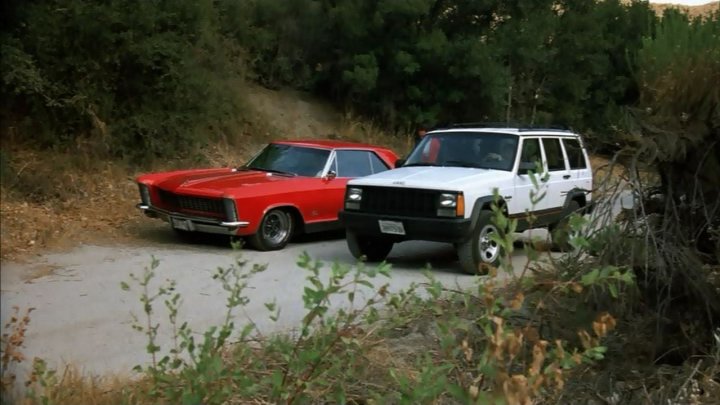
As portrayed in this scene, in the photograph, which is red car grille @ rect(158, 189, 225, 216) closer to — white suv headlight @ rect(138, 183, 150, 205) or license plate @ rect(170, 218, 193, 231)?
license plate @ rect(170, 218, 193, 231)

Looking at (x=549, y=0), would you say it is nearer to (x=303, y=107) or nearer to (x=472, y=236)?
(x=303, y=107)

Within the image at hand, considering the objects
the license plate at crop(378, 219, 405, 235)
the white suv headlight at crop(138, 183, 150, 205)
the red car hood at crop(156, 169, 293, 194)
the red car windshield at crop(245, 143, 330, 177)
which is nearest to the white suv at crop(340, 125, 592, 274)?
the license plate at crop(378, 219, 405, 235)

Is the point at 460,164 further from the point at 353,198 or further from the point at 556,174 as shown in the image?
the point at 556,174

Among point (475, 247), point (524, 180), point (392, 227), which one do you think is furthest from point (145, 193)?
point (524, 180)

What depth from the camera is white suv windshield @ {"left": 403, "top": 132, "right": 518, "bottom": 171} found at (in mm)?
11031

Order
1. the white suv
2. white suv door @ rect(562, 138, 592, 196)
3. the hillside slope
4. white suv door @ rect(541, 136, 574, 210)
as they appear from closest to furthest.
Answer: the white suv
the hillside slope
white suv door @ rect(541, 136, 574, 210)
white suv door @ rect(562, 138, 592, 196)

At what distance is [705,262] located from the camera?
6.46 m

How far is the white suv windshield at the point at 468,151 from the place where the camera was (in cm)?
1103

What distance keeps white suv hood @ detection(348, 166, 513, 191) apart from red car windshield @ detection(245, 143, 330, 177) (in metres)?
1.72

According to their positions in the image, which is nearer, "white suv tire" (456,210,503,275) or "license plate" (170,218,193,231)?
"white suv tire" (456,210,503,275)

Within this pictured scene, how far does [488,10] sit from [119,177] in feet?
39.3

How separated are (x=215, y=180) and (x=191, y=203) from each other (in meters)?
0.54

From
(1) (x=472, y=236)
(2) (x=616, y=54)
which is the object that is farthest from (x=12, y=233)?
(2) (x=616, y=54)

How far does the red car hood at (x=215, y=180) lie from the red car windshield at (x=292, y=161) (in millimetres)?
259
